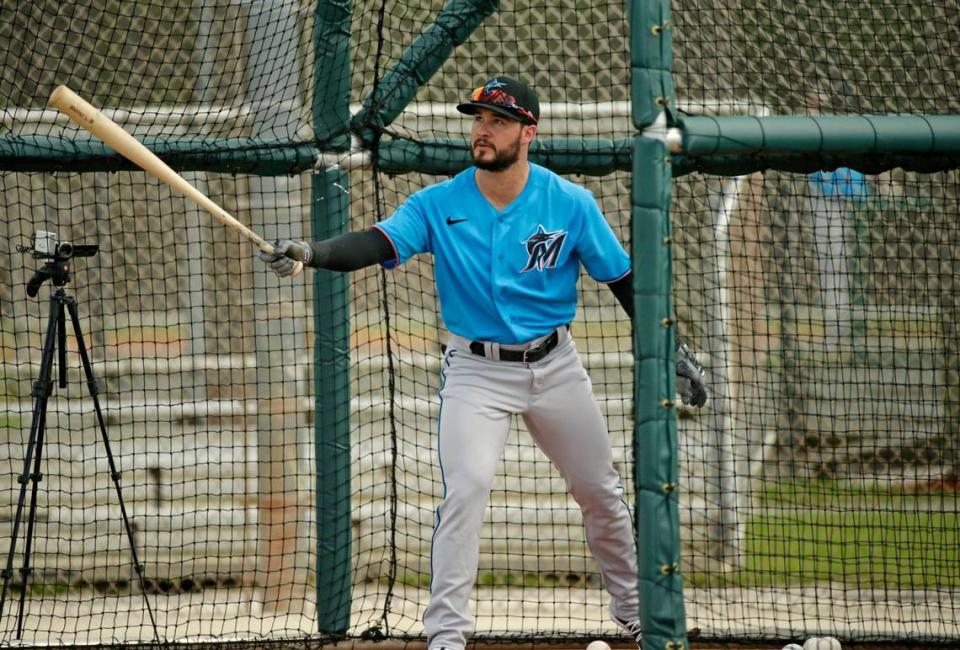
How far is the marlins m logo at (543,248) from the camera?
4168 mm

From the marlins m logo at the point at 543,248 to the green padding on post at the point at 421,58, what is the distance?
3.74ft

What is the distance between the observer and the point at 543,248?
4184mm

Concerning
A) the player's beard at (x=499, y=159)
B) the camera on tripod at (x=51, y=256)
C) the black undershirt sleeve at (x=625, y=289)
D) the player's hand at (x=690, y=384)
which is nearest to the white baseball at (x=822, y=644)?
the player's hand at (x=690, y=384)

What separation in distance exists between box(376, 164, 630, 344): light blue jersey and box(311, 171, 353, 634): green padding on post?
0.95m

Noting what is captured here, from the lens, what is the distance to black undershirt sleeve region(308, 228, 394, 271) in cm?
400

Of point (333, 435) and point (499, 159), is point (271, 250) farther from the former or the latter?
point (333, 435)

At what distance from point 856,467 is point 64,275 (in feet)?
18.3

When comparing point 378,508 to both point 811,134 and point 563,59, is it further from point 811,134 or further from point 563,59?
point 811,134

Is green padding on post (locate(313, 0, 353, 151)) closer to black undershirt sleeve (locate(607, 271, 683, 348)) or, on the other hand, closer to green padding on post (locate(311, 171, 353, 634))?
green padding on post (locate(311, 171, 353, 634))

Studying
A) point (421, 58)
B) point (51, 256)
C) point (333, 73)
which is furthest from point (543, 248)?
point (51, 256)

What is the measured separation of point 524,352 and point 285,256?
2.97 ft

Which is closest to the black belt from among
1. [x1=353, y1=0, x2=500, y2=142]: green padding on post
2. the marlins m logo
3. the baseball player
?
the baseball player

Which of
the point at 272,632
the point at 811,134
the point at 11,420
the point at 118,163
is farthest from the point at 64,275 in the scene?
the point at 11,420

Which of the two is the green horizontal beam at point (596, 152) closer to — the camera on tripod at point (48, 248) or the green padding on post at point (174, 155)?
the green padding on post at point (174, 155)
